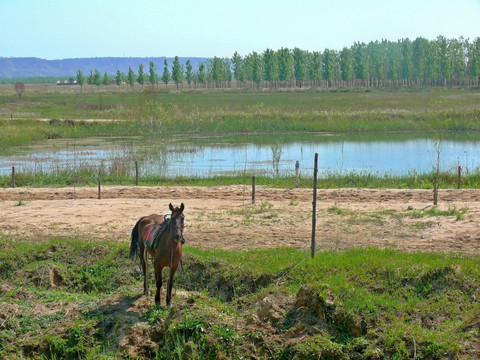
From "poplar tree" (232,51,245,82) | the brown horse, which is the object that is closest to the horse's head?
the brown horse

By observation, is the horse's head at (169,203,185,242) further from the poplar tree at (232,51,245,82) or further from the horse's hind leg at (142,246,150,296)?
the poplar tree at (232,51,245,82)

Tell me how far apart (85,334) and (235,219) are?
7.95 m

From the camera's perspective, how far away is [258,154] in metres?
37.1

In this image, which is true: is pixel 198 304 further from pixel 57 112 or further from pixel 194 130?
pixel 57 112

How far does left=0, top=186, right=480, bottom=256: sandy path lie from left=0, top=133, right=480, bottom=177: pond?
585cm

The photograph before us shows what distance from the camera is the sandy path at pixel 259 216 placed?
14875 millimetres

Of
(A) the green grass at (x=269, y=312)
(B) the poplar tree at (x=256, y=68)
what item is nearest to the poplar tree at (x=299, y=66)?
(B) the poplar tree at (x=256, y=68)

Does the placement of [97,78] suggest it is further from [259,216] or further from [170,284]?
[170,284]

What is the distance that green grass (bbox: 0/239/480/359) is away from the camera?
9117mm

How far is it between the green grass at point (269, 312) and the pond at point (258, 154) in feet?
51.0

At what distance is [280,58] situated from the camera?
124750mm

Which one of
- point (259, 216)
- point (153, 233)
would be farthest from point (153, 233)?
point (259, 216)

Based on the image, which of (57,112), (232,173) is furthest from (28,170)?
(57,112)

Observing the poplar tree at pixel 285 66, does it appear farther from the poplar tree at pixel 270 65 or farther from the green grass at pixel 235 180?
the green grass at pixel 235 180
